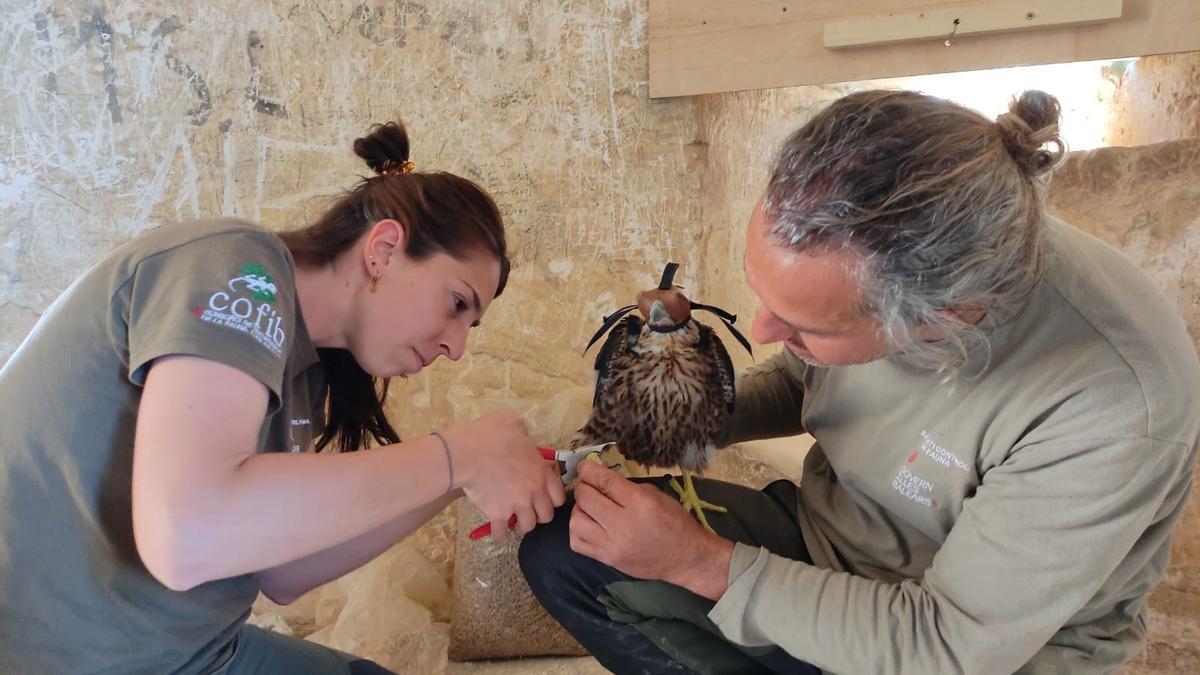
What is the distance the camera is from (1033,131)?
0.91 meters

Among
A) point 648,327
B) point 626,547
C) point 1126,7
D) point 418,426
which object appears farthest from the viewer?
point 418,426

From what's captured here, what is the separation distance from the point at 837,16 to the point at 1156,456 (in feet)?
3.87

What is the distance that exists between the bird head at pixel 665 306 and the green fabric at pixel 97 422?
1.74 ft

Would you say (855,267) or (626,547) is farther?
(626,547)

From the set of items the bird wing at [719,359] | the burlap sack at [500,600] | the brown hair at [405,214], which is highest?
the brown hair at [405,214]

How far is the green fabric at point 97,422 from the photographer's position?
35.4 inches

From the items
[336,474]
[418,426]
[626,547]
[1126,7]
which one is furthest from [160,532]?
[1126,7]

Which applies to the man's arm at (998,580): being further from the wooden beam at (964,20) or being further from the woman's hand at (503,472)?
the wooden beam at (964,20)

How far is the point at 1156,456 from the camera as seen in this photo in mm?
908

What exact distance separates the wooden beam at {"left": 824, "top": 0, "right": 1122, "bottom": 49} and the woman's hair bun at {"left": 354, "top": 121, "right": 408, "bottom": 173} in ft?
3.27

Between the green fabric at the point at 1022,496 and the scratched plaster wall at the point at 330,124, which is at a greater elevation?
the scratched plaster wall at the point at 330,124

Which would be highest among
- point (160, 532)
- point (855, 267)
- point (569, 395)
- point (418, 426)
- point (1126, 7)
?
point (1126, 7)

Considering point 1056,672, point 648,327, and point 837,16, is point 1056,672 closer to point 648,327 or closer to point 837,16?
point 648,327

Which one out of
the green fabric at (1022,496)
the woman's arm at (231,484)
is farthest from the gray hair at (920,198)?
the woman's arm at (231,484)
